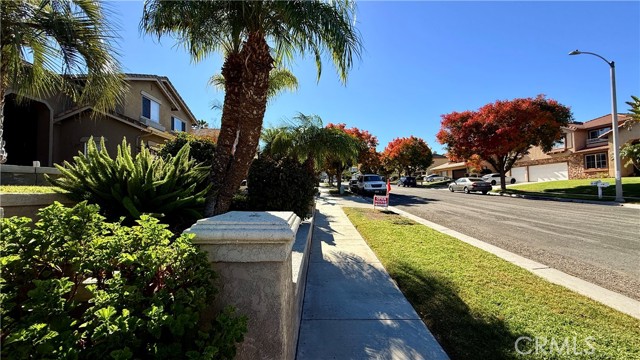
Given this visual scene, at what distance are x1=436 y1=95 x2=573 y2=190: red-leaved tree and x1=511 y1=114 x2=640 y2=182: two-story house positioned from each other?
319 inches

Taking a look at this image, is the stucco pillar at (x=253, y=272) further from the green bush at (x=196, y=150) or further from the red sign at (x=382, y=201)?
the red sign at (x=382, y=201)

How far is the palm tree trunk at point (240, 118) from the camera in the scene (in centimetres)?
634

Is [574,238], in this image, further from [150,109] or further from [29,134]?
[150,109]

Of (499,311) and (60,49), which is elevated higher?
(60,49)

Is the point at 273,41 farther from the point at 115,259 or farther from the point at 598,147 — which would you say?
the point at 598,147

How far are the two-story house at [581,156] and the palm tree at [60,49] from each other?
3660 cm

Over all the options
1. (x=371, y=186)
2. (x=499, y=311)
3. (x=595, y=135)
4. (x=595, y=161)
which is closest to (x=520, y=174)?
(x=595, y=135)

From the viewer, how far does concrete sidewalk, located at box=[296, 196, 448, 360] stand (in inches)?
119

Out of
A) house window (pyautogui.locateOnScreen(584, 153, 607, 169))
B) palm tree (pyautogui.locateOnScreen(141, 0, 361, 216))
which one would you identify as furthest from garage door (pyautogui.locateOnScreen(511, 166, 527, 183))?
palm tree (pyautogui.locateOnScreen(141, 0, 361, 216))

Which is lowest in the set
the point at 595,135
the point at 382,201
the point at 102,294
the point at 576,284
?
the point at 576,284

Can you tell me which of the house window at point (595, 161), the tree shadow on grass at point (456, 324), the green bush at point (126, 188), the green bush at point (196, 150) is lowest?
the tree shadow on grass at point (456, 324)

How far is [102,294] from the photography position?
1473mm

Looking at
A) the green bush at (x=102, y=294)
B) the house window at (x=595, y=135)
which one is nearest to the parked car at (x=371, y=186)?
the green bush at (x=102, y=294)

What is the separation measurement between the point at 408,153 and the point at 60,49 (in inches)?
1832
